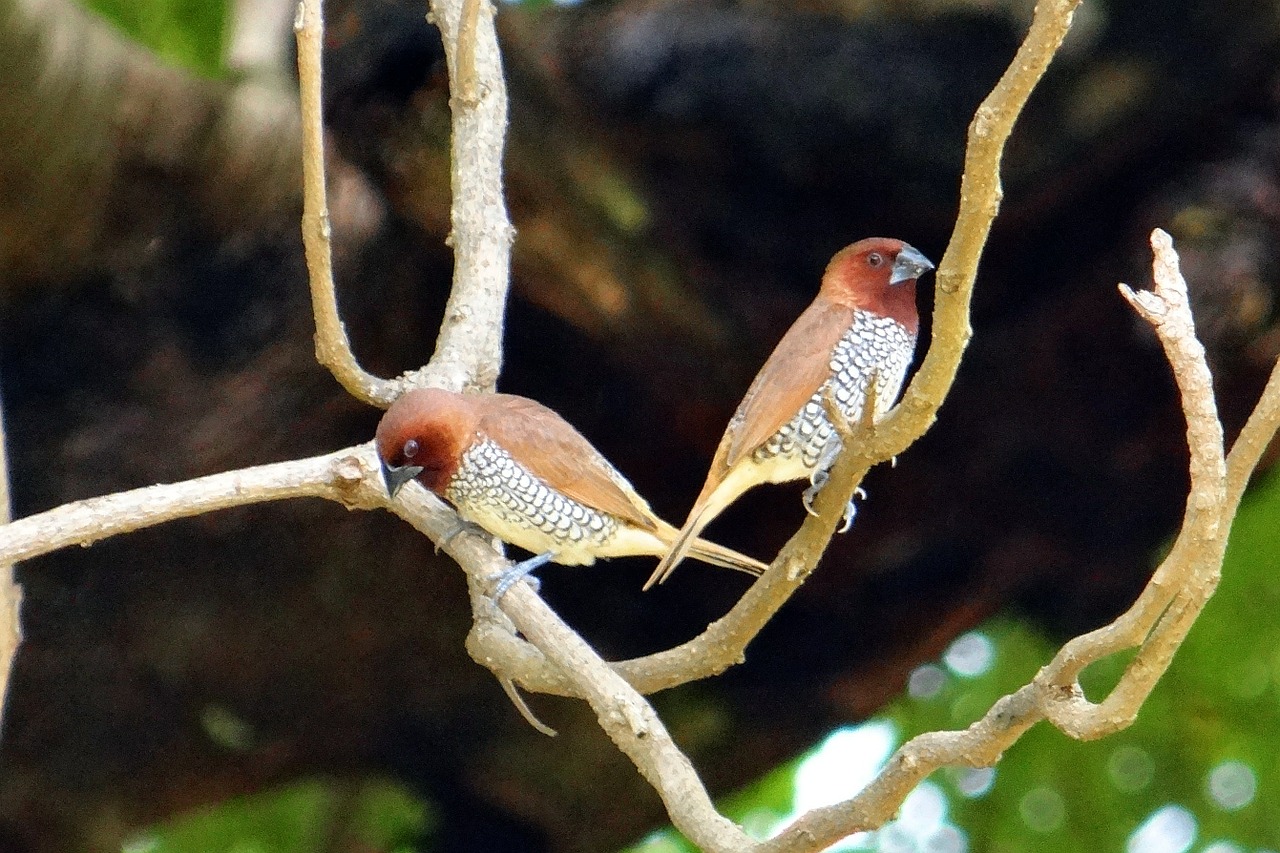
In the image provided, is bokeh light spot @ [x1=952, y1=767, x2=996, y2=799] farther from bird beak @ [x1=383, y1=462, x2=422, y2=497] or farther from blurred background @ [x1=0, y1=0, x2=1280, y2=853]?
bird beak @ [x1=383, y1=462, x2=422, y2=497]

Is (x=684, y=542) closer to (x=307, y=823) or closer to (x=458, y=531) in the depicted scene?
(x=458, y=531)

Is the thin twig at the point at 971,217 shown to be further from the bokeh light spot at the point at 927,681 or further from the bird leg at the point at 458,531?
the bokeh light spot at the point at 927,681

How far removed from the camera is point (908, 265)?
12.0 feet

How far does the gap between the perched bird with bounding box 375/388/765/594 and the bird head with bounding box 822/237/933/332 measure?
0.72 meters

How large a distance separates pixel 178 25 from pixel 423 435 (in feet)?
6.98

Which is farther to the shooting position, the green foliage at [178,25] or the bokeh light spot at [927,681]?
the bokeh light spot at [927,681]

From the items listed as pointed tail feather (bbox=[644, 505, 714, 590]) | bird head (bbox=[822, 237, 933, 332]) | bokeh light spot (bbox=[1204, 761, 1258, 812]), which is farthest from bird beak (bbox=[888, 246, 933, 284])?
bokeh light spot (bbox=[1204, 761, 1258, 812])

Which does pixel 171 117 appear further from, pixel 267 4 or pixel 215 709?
pixel 215 709

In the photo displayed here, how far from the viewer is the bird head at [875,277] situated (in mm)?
3678

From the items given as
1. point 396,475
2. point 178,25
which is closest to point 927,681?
point 396,475

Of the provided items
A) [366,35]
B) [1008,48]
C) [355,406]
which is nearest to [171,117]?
[366,35]

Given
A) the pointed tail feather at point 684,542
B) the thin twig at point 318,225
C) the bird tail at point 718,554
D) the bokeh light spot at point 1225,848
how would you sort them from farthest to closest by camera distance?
the bokeh light spot at point 1225,848 < the bird tail at point 718,554 < the pointed tail feather at point 684,542 < the thin twig at point 318,225

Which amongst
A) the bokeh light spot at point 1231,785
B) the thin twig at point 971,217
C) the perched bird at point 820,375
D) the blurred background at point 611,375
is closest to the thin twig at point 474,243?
the blurred background at point 611,375

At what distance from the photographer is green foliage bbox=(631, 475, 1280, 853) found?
5238 mm
